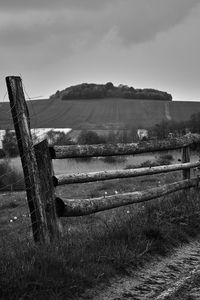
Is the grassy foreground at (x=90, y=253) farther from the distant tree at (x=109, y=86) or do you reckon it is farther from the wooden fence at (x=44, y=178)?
the distant tree at (x=109, y=86)

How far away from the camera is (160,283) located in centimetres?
431

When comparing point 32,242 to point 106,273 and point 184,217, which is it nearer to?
point 106,273

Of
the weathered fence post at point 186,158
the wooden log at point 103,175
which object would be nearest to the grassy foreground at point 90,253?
the wooden log at point 103,175

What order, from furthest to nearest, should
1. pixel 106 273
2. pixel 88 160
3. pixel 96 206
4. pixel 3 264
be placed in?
pixel 88 160, pixel 96 206, pixel 106 273, pixel 3 264

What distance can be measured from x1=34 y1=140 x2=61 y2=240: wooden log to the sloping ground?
44.2m

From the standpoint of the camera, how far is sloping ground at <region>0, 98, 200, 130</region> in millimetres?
52291

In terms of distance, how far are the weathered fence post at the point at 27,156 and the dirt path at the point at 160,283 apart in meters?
0.99

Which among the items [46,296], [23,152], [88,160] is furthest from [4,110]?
[88,160]

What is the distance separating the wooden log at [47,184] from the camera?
15.7 ft

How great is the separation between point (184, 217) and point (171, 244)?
102cm

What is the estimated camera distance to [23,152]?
4582 mm

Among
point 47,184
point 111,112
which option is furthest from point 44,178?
point 111,112

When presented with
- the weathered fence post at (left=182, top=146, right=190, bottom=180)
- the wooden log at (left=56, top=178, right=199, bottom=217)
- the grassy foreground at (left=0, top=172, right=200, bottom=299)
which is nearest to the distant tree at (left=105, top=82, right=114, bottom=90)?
the weathered fence post at (left=182, top=146, right=190, bottom=180)

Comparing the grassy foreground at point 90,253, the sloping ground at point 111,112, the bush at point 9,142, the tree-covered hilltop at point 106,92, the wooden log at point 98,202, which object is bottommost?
the grassy foreground at point 90,253
